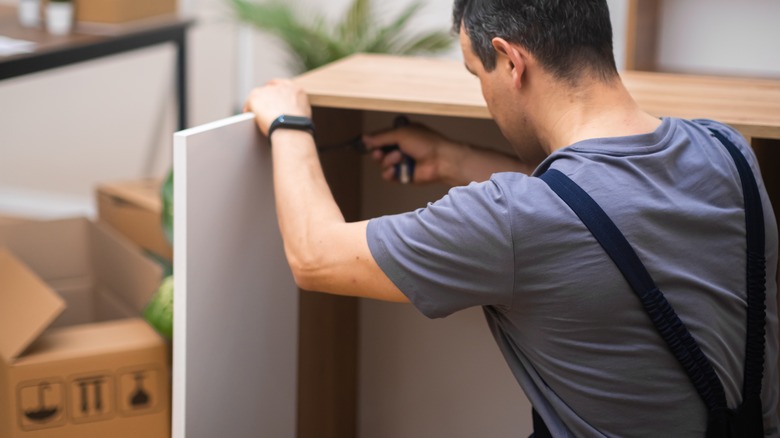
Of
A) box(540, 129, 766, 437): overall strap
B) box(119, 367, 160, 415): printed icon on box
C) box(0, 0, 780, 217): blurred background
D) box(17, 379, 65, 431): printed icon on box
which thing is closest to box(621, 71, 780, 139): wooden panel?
box(540, 129, 766, 437): overall strap

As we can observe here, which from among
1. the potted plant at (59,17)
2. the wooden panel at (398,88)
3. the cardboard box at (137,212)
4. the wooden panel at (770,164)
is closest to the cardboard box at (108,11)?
the potted plant at (59,17)

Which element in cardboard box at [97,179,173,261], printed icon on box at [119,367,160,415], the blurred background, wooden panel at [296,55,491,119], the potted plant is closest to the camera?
wooden panel at [296,55,491,119]

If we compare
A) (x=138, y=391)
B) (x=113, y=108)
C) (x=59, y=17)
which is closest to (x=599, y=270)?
(x=138, y=391)

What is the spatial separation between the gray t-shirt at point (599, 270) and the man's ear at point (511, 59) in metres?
0.11

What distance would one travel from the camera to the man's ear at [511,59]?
3.63 ft

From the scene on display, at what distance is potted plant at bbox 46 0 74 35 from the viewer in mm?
3016

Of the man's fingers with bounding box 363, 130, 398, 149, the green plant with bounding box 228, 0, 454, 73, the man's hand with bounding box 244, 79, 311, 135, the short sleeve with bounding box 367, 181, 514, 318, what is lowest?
the short sleeve with bounding box 367, 181, 514, 318

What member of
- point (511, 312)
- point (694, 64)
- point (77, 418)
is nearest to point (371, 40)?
point (694, 64)

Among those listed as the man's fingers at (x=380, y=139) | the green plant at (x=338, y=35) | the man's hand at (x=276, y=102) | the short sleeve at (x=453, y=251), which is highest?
the green plant at (x=338, y=35)

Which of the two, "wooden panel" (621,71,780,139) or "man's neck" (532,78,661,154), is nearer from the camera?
"man's neck" (532,78,661,154)

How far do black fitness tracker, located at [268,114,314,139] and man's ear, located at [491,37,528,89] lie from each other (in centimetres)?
28

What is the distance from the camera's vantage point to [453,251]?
1015 millimetres

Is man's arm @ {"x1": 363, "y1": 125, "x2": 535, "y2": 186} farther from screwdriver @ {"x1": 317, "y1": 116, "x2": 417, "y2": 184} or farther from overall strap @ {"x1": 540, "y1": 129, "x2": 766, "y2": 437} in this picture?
overall strap @ {"x1": 540, "y1": 129, "x2": 766, "y2": 437}

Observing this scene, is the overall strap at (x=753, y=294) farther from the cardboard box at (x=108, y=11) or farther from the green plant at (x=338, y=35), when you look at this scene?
the cardboard box at (x=108, y=11)
